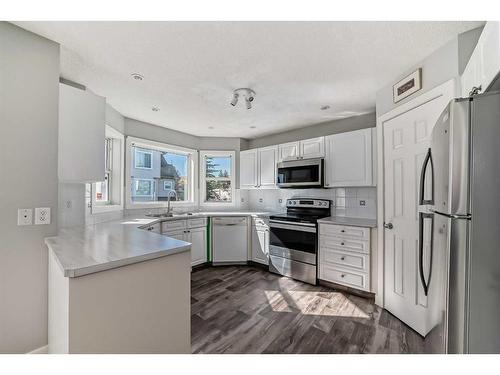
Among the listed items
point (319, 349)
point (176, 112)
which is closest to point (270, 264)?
point (319, 349)

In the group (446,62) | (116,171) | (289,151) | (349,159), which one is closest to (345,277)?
(349,159)

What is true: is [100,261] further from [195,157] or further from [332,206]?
[195,157]

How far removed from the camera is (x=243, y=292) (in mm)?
2684

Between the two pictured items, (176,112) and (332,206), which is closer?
(176,112)

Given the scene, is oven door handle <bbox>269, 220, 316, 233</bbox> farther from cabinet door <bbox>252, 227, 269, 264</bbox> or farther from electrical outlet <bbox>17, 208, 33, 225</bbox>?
electrical outlet <bbox>17, 208, 33, 225</bbox>

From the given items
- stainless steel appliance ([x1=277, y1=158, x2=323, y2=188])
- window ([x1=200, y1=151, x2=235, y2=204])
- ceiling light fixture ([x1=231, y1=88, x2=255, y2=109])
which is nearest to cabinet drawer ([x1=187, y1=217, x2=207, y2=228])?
window ([x1=200, y1=151, x2=235, y2=204])

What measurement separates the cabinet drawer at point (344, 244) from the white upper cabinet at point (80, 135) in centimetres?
256

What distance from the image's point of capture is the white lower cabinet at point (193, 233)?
3.16 meters

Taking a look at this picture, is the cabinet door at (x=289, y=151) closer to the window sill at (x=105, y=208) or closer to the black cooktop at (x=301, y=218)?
the black cooktop at (x=301, y=218)

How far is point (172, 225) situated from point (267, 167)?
5.95 feet

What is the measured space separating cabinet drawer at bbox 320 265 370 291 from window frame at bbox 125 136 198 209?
2.55m

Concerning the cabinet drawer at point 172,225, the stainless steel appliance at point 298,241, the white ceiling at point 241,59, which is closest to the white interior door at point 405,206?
the white ceiling at point 241,59

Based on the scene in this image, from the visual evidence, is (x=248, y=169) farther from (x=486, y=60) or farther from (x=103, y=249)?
(x=486, y=60)
